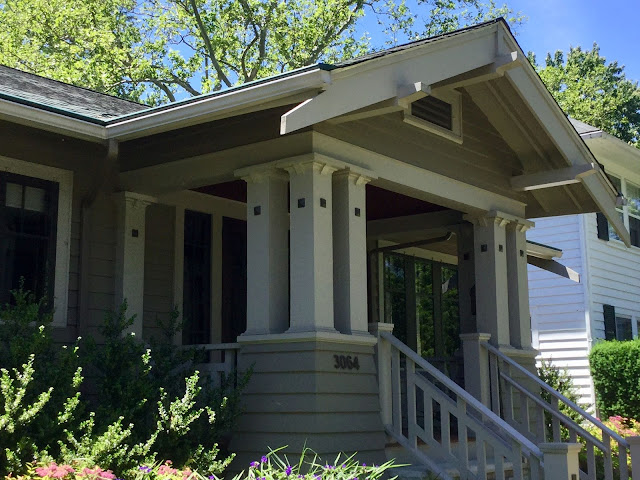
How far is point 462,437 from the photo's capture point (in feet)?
25.0

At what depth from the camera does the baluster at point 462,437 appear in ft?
24.6

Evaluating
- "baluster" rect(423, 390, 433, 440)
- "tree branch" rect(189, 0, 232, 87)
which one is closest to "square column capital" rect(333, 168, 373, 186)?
"baluster" rect(423, 390, 433, 440)

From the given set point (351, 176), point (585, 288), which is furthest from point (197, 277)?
point (585, 288)

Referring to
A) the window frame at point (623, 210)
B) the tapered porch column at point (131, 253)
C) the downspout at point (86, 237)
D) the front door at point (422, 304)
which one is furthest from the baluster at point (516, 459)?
the window frame at point (623, 210)

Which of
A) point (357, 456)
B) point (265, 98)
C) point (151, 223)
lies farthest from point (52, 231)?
point (357, 456)

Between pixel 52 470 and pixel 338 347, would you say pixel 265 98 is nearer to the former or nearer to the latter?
pixel 338 347

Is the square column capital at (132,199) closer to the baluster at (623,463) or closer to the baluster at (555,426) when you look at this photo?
the baluster at (555,426)

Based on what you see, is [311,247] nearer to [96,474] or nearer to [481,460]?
[481,460]

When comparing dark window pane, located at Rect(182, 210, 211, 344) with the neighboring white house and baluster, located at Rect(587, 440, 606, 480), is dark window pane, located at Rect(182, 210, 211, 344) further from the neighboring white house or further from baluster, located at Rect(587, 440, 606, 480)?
the neighboring white house

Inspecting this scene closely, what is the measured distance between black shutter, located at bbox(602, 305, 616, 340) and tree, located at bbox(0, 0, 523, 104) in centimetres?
1353

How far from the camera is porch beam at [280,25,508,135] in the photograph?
6582 millimetres

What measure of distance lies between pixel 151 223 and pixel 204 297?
115 cm

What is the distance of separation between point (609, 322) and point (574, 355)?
1177 mm

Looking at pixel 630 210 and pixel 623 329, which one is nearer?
pixel 623 329
